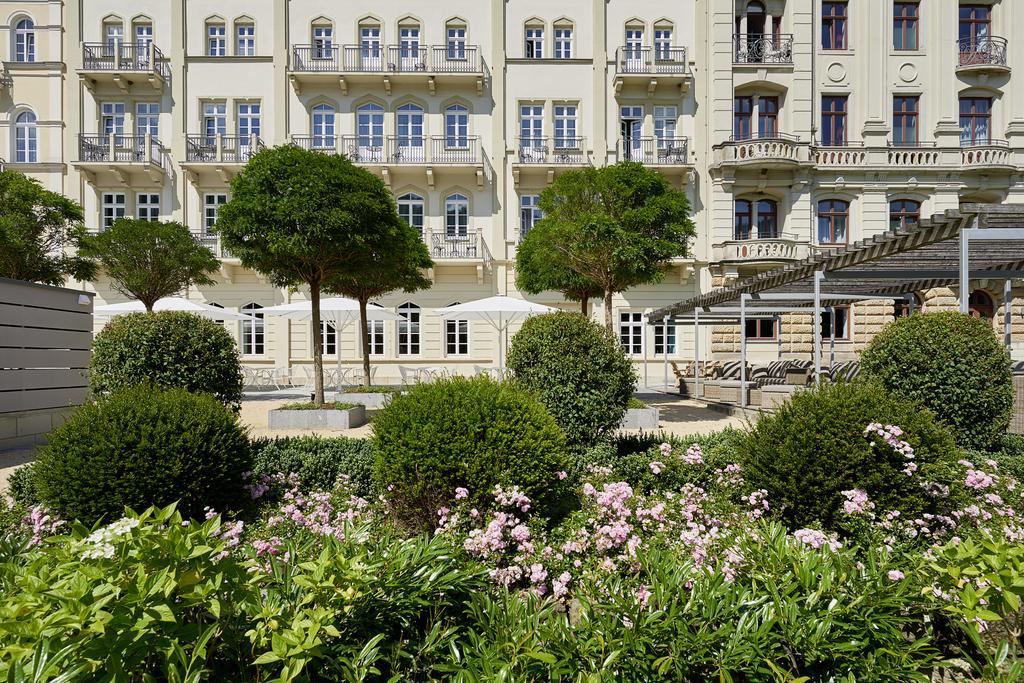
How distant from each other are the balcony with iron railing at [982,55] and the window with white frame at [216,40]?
27.4 meters

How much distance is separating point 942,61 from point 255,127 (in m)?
25.8

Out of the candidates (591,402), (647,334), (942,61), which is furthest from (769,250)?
(591,402)

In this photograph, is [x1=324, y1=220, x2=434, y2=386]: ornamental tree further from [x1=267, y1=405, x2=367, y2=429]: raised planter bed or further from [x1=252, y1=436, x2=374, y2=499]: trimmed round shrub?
[x1=252, y1=436, x2=374, y2=499]: trimmed round shrub

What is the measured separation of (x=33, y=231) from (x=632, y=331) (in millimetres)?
17574

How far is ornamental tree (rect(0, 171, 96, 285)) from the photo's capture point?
11789 millimetres

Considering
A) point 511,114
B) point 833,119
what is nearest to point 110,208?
point 511,114

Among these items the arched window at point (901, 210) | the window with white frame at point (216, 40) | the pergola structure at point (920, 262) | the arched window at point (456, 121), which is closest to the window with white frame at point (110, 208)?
the window with white frame at point (216, 40)

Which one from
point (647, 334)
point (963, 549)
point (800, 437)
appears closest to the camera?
point (963, 549)

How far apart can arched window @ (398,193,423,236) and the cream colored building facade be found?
0.08m

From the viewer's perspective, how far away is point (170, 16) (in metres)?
21.9

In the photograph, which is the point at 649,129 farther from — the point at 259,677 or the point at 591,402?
the point at 259,677

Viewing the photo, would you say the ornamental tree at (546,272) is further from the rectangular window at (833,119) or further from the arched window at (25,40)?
the arched window at (25,40)

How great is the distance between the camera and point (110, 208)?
854 inches

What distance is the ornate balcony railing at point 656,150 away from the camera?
21781 millimetres
